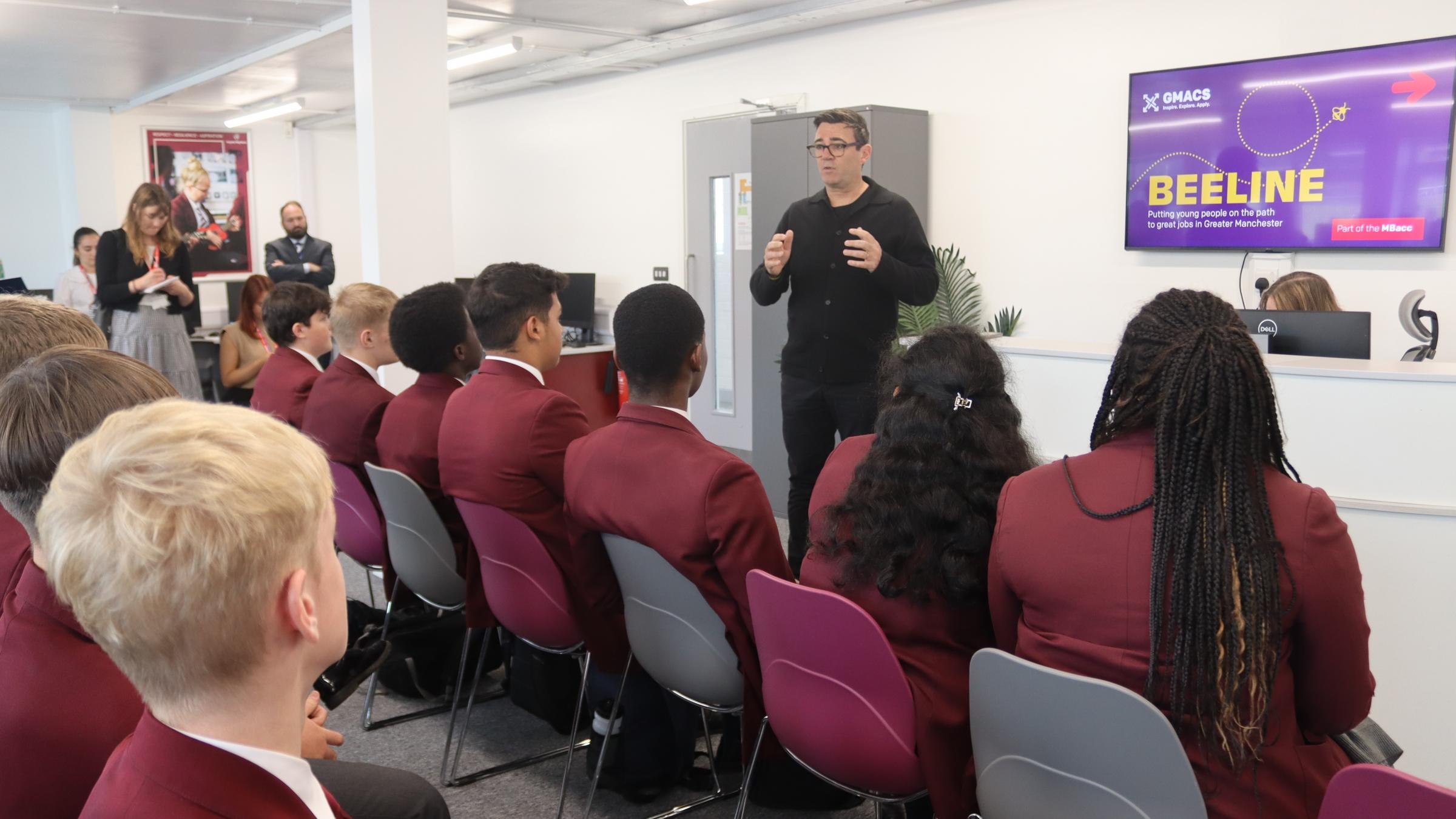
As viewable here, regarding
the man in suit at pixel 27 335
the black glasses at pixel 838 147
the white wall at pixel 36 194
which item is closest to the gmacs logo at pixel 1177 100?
the black glasses at pixel 838 147

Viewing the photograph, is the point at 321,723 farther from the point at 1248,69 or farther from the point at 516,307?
the point at 1248,69

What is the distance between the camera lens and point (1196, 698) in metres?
1.46

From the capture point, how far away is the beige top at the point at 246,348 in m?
5.88

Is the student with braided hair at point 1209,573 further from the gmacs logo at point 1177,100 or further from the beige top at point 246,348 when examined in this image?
the beige top at point 246,348

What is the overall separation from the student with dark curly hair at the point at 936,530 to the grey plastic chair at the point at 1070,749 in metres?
0.17

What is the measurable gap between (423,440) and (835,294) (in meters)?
1.59

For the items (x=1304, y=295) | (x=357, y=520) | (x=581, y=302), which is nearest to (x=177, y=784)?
(x=357, y=520)

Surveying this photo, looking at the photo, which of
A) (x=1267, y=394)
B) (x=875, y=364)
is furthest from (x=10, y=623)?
(x=875, y=364)

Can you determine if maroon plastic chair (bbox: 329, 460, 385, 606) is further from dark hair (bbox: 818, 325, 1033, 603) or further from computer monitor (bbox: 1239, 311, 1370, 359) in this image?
computer monitor (bbox: 1239, 311, 1370, 359)

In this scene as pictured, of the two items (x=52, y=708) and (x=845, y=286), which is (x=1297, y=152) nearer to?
(x=845, y=286)

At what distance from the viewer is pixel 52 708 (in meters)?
1.29

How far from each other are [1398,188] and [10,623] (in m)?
4.85

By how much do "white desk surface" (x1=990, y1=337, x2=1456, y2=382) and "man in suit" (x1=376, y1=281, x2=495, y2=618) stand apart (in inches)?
65.4

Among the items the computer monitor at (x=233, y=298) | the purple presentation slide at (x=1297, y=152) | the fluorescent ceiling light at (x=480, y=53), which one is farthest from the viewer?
the computer monitor at (x=233, y=298)
